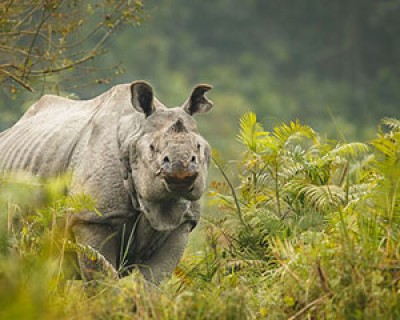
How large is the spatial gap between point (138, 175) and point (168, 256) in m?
0.75

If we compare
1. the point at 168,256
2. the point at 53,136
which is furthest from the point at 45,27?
the point at 168,256

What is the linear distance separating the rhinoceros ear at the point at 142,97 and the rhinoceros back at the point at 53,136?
19.4 inches

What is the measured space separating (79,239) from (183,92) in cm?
2801

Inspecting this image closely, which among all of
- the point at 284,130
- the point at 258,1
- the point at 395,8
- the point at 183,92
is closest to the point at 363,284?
the point at 284,130

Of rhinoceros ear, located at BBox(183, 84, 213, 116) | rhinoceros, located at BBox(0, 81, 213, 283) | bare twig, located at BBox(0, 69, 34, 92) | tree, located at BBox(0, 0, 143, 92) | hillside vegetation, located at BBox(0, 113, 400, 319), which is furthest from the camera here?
tree, located at BBox(0, 0, 143, 92)

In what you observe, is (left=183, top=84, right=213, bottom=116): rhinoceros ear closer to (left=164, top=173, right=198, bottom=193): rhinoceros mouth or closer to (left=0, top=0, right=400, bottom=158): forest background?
(left=164, top=173, right=198, bottom=193): rhinoceros mouth

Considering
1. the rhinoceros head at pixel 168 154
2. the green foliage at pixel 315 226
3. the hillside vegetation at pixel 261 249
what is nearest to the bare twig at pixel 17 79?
the hillside vegetation at pixel 261 249

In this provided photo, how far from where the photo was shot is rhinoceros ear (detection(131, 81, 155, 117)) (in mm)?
8555

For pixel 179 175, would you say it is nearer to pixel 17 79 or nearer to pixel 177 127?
pixel 177 127

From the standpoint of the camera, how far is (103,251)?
8.59 metres

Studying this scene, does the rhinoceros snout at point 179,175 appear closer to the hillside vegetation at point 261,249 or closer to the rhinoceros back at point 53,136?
the hillside vegetation at point 261,249

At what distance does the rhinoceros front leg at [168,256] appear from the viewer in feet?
28.9

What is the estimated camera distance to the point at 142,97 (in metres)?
8.65

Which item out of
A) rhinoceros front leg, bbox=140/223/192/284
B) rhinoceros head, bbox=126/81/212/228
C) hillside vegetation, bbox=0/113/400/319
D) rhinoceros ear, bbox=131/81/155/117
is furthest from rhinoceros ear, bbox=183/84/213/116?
hillside vegetation, bbox=0/113/400/319
